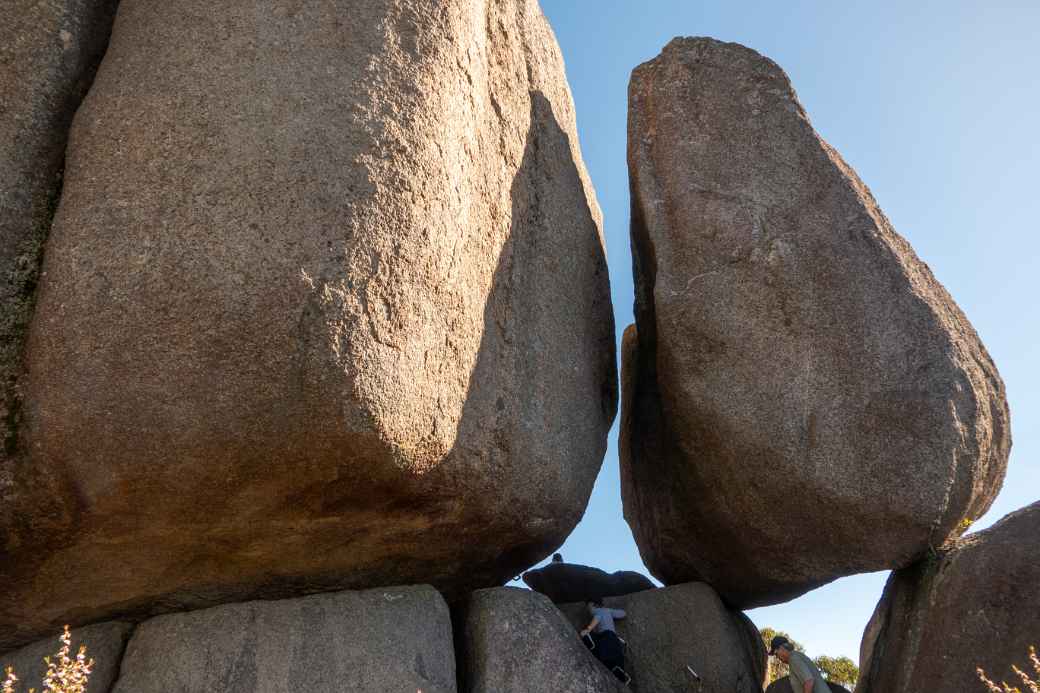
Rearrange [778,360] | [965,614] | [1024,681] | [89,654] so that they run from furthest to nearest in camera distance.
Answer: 1. [778,360]
2. [965,614]
3. [89,654]
4. [1024,681]

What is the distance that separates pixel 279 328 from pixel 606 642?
290cm

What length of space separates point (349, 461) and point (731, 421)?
2.42 meters

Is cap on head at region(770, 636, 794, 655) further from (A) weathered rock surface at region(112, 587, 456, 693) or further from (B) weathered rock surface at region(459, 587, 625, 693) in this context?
(A) weathered rock surface at region(112, 587, 456, 693)

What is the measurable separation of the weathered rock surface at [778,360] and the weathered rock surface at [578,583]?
367 mm

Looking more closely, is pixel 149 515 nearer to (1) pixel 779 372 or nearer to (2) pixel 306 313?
(2) pixel 306 313

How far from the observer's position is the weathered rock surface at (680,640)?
5.80 metres

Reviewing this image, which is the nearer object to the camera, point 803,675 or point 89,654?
point 89,654

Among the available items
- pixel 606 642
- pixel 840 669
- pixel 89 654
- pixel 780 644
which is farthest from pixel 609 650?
pixel 840 669

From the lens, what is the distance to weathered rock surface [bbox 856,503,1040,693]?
4855mm

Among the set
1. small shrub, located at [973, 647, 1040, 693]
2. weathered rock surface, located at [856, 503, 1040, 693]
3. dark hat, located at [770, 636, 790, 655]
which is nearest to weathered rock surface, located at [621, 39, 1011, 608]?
weathered rock surface, located at [856, 503, 1040, 693]

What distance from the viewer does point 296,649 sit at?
453 centimetres

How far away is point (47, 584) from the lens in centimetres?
444

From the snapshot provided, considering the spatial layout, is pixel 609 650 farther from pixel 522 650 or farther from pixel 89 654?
pixel 89 654

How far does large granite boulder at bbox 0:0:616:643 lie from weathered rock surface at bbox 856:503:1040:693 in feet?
6.92
